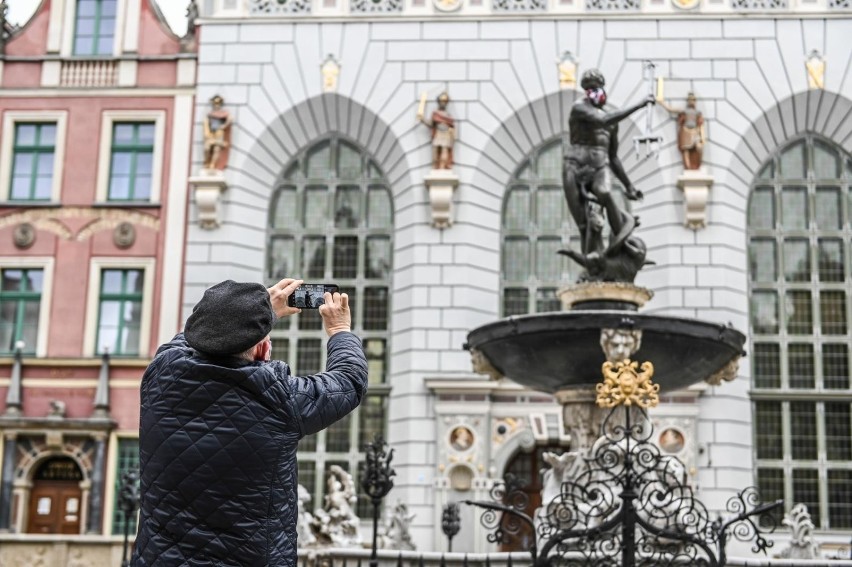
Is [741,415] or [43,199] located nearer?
[741,415]

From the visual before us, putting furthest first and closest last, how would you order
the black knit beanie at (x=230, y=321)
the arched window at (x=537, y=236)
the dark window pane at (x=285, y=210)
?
1. the dark window pane at (x=285, y=210)
2. the arched window at (x=537, y=236)
3. the black knit beanie at (x=230, y=321)

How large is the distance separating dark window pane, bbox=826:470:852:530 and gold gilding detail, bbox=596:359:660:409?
15.6 meters

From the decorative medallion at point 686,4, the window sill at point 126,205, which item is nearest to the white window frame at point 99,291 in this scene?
the window sill at point 126,205

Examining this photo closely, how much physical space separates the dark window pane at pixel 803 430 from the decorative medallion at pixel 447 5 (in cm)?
1144

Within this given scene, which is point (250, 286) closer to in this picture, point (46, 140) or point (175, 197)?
point (175, 197)

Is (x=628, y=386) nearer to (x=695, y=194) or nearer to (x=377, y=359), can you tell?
(x=695, y=194)

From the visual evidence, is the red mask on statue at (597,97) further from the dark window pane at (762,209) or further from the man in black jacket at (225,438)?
the dark window pane at (762,209)

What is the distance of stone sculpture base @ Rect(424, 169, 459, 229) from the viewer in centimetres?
2605

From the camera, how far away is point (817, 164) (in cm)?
2703

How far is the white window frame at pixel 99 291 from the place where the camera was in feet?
88.0

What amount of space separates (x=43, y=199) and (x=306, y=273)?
20.5ft

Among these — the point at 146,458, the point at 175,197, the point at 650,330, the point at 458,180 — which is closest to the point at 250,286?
the point at 146,458

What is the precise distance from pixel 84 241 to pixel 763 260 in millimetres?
15115

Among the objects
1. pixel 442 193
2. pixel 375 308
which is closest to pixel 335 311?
pixel 442 193
